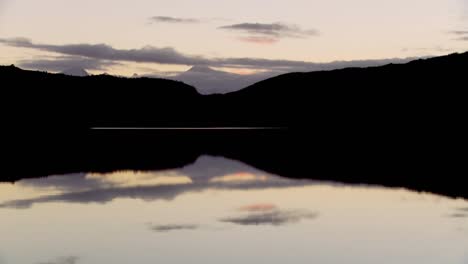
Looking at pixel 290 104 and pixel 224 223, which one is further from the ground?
pixel 224 223

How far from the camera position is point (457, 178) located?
90.2 feet

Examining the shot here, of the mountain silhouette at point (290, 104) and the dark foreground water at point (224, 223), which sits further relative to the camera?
the mountain silhouette at point (290, 104)

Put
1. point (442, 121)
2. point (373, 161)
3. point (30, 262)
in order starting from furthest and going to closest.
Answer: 1. point (442, 121)
2. point (373, 161)
3. point (30, 262)

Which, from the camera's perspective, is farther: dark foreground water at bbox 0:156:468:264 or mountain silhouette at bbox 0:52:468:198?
mountain silhouette at bbox 0:52:468:198

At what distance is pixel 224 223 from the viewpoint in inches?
709

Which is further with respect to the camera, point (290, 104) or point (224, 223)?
point (290, 104)

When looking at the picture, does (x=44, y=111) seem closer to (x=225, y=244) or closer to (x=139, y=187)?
(x=139, y=187)

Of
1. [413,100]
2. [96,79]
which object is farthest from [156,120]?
[413,100]

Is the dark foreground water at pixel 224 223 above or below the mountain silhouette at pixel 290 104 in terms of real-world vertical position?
above

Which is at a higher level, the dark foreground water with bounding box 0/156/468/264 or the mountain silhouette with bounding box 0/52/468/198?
the dark foreground water with bounding box 0/156/468/264

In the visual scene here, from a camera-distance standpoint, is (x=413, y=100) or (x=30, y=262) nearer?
(x=30, y=262)

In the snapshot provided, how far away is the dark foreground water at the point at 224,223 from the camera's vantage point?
1453 centimetres

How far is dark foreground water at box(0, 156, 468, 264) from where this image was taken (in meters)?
14.5

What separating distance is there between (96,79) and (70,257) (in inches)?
6933
